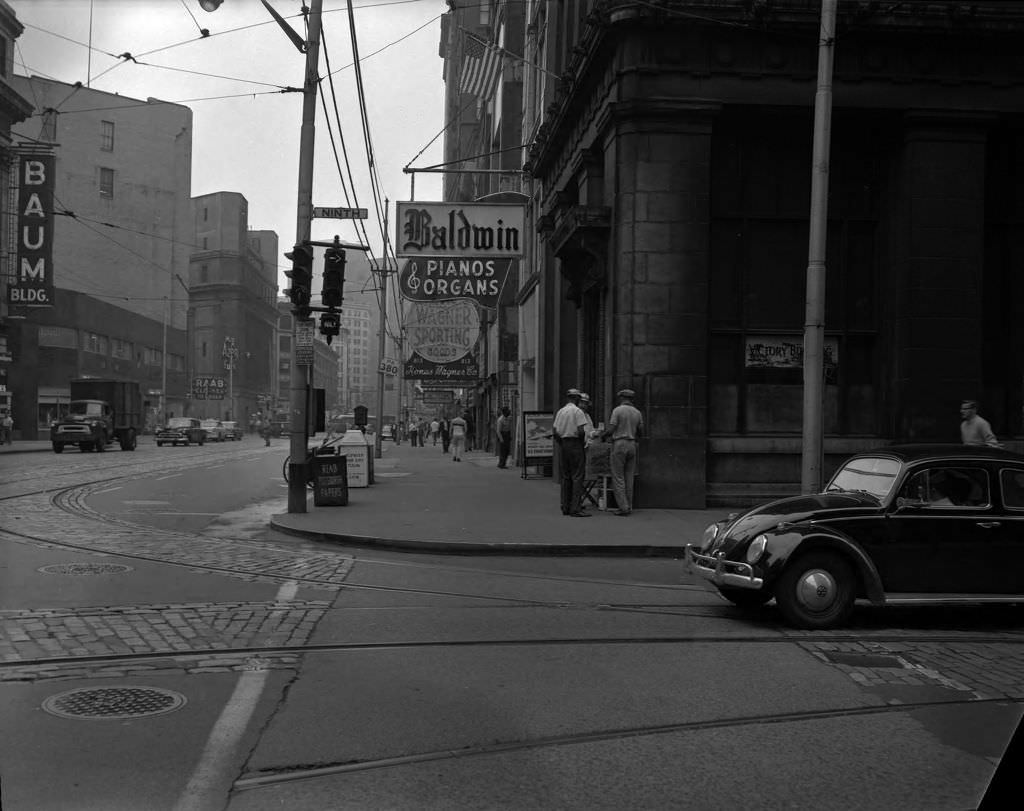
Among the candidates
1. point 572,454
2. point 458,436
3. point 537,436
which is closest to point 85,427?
point 458,436

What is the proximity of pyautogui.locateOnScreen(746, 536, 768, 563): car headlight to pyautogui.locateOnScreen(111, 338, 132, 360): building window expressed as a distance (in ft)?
224

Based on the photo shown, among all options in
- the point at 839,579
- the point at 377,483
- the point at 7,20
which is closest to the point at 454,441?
the point at 377,483

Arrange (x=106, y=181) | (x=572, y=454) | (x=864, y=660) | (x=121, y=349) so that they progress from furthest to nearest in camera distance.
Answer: (x=121, y=349) < (x=106, y=181) < (x=572, y=454) < (x=864, y=660)

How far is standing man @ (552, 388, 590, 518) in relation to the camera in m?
15.2

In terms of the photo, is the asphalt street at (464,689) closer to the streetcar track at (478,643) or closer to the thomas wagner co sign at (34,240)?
the streetcar track at (478,643)

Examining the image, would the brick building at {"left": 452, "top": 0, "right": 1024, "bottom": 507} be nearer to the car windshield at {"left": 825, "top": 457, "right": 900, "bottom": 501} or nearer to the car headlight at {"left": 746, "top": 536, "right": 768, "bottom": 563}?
the car windshield at {"left": 825, "top": 457, "right": 900, "bottom": 501}

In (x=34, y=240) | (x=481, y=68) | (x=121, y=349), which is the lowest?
(x=121, y=349)

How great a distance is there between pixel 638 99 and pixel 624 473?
600 cm

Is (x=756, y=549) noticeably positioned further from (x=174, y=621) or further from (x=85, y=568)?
(x=85, y=568)

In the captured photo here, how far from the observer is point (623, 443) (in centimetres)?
1546

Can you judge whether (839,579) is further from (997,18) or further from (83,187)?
(83,187)

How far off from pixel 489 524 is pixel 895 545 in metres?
7.38

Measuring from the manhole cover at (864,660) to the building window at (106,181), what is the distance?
137 feet

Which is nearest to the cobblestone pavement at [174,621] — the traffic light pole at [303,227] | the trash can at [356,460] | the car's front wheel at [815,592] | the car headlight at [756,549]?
the traffic light pole at [303,227]
